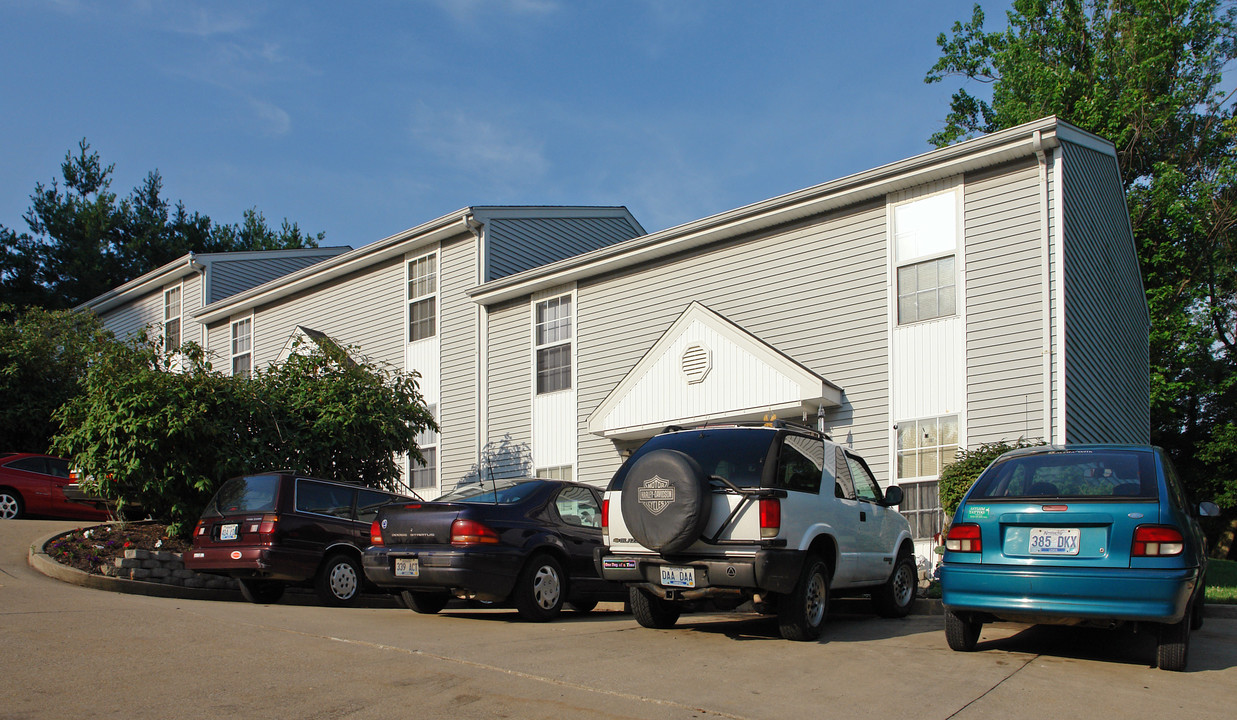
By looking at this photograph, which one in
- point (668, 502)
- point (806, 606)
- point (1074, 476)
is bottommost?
point (806, 606)

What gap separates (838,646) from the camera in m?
7.51

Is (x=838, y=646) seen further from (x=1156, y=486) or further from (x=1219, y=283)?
(x=1219, y=283)

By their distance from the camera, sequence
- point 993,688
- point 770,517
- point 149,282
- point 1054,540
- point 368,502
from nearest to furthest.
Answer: point 993,688 < point 1054,540 < point 770,517 < point 368,502 < point 149,282

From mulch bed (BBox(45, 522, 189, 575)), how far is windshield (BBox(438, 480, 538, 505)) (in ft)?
16.9

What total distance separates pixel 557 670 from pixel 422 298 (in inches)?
624

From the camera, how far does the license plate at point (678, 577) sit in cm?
745

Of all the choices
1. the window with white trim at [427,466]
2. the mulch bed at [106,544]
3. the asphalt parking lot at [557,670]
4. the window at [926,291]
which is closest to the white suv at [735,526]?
the asphalt parking lot at [557,670]

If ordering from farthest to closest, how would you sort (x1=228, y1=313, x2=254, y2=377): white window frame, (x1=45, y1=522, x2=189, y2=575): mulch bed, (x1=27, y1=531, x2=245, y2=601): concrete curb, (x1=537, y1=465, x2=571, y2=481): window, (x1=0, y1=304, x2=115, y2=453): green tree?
1. (x1=228, y1=313, x2=254, y2=377): white window frame
2. (x1=0, y1=304, x2=115, y2=453): green tree
3. (x1=537, y1=465, x2=571, y2=481): window
4. (x1=45, y1=522, x2=189, y2=575): mulch bed
5. (x1=27, y1=531, x2=245, y2=601): concrete curb

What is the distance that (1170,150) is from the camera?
29.0 meters

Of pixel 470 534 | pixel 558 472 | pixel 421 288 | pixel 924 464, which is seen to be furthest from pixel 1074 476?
pixel 421 288

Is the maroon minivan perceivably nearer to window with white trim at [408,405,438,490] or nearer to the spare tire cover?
the spare tire cover

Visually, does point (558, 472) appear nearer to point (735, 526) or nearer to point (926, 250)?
point (926, 250)

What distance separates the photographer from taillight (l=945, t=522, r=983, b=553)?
6.76 metres

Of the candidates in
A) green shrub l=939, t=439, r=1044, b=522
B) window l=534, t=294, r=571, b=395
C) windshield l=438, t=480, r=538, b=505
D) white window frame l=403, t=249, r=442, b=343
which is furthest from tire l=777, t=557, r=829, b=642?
white window frame l=403, t=249, r=442, b=343
